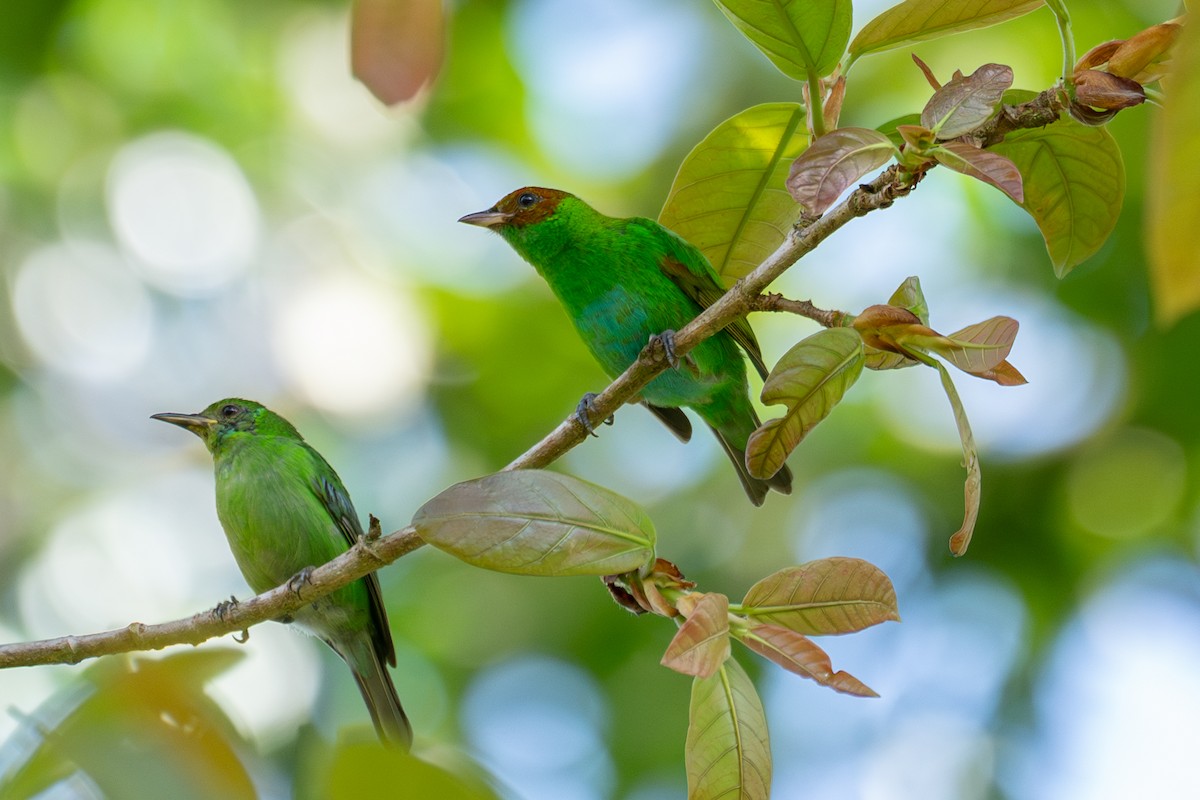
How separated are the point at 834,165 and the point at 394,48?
2.64 ft

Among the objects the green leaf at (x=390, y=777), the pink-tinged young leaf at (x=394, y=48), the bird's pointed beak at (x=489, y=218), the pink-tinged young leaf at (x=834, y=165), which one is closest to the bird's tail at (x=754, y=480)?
the bird's pointed beak at (x=489, y=218)

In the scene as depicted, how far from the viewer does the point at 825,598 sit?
204 cm

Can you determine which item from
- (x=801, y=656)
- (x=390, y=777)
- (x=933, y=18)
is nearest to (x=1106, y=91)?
(x=933, y=18)

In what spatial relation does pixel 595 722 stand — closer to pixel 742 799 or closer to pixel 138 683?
pixel 742 799

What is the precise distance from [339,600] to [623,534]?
2.75 m

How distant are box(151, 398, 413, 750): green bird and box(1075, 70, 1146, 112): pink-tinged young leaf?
10.2 feet

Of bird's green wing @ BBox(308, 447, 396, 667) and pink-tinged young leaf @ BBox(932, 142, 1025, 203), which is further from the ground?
pink-tinged young leaf @ BBox(932, 142, 1025, 203)

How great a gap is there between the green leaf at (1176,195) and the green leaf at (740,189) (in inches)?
63.5

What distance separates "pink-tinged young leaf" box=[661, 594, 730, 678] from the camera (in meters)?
1.78

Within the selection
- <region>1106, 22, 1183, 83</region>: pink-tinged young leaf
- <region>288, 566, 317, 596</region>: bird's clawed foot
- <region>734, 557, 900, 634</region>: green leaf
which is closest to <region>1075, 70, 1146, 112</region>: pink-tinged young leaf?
<region>1106, 22, 1183, 83</region>: pink-tinged young leaf

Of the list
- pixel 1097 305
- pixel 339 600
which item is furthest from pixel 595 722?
pixel 1097 305

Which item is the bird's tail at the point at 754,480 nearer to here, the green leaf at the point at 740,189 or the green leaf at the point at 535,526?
the green leaf at the point at 740,189

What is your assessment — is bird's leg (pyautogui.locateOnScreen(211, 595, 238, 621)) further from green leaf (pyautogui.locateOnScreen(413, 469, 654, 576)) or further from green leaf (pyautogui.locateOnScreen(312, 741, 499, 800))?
green leaf (pyautogui.locateOnScreen(312, 741, 499, 800))

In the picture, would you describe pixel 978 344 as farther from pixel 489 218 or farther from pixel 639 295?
pixel 489 218
